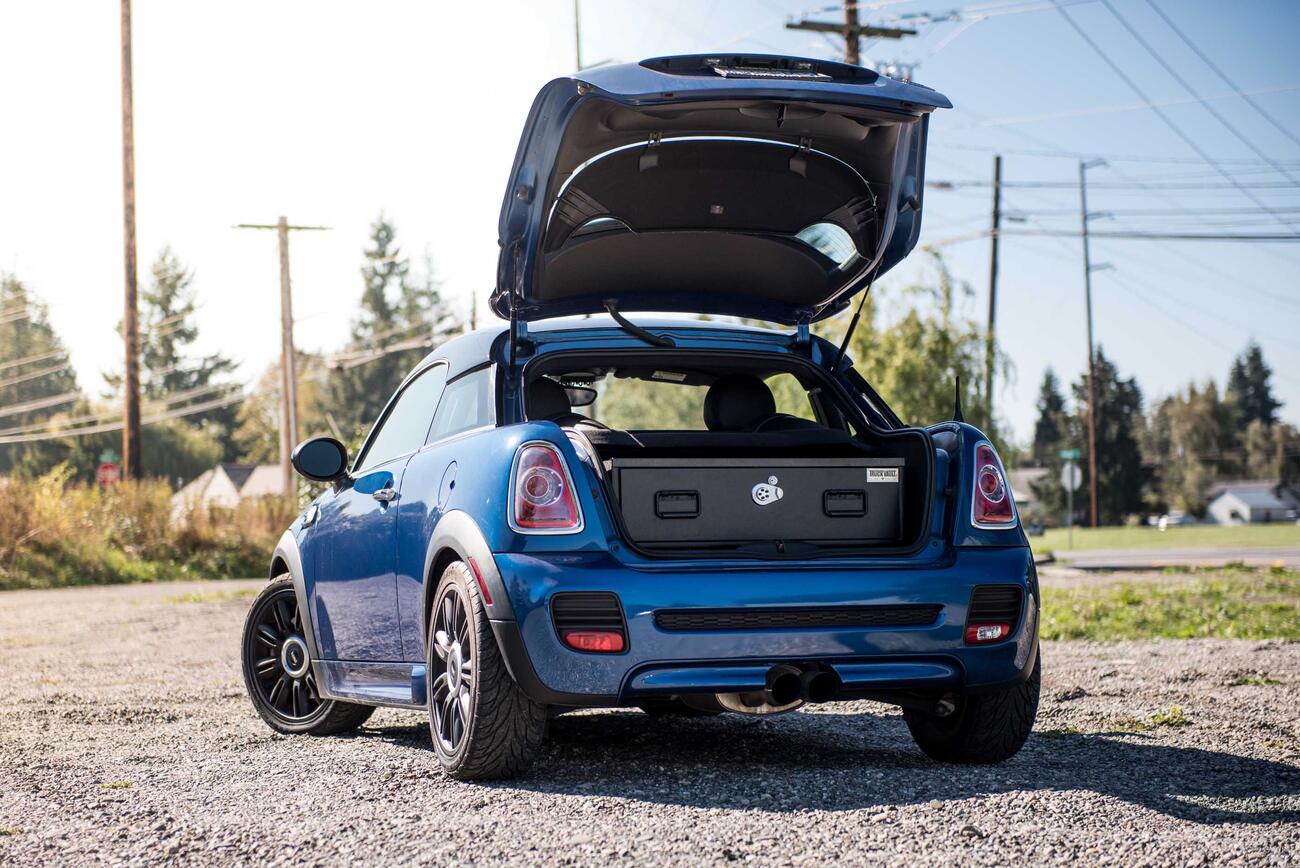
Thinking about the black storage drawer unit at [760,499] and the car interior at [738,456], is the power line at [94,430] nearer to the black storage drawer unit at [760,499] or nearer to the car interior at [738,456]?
the car interior at [738,456]

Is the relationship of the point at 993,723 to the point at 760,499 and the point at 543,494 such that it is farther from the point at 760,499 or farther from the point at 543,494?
the point at 543,494

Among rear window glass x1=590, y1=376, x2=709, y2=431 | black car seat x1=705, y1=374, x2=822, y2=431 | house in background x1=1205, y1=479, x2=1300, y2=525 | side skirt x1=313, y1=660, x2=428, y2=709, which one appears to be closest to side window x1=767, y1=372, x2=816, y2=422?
black car seat x1=705, y1=374, x2=822, y2=431

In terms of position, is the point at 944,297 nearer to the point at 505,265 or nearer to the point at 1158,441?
the point at 505,265

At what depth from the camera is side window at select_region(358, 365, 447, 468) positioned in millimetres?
5773

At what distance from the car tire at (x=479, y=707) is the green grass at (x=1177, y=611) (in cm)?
722

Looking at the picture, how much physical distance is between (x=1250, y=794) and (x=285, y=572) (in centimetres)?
429

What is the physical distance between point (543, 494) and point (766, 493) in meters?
0.80

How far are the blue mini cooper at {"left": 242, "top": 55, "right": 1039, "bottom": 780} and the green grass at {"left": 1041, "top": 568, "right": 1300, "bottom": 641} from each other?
6.10 meters

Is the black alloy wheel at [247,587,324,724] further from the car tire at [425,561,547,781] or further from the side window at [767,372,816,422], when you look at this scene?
the side window at [767,372,816,422]

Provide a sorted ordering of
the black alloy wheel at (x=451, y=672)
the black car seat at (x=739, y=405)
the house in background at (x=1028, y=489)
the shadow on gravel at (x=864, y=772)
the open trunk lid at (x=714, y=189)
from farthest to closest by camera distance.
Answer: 1. the house in background at (x=1028, y=489)
2. the black car seat at (x=739, y=405)
3. the open trunk lid at (x=714, y=189)
4. the black alloy wheel at (x=451, y=672)
5. the shadow on gravel at (x=864, y=772)

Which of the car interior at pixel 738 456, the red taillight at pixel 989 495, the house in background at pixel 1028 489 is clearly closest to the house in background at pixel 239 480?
the house in background at pixel 1028 489

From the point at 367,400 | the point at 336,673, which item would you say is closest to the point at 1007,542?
the point at 336,673

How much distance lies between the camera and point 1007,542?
15.6ft

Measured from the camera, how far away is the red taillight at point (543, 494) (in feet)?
14.3
